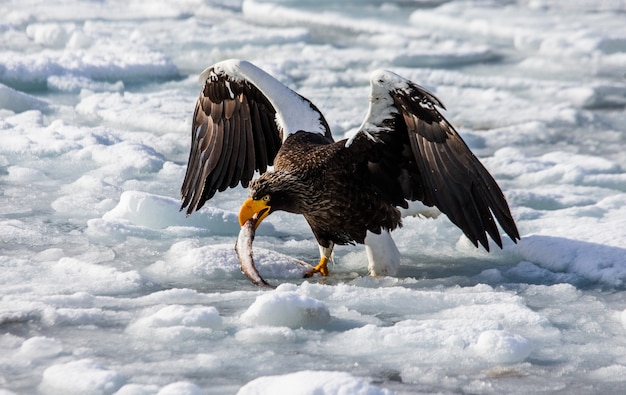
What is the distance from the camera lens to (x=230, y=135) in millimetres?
5211

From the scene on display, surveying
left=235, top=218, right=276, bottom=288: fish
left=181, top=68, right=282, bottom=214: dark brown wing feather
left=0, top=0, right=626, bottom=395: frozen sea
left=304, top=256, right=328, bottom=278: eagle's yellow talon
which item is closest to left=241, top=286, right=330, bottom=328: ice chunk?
left=0, top=0, right=626, bottom=395: frozen sea

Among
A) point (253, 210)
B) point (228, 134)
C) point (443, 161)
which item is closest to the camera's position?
point (443, 161)

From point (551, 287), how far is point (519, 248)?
59cm

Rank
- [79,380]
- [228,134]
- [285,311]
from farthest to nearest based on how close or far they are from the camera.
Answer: [228,134] < [285,311] < [79,380]

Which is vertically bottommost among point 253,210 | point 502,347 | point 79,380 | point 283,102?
point 79,380

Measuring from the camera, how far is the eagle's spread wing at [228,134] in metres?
5.09

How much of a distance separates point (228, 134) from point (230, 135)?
1 centimetres

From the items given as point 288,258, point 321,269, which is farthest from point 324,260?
point 288,258

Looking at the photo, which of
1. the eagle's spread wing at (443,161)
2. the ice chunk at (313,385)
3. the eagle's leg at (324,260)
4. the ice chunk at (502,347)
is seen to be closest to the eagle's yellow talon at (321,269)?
the eagle's leg at (324,260)

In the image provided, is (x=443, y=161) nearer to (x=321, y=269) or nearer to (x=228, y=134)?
(x=321, y=269)

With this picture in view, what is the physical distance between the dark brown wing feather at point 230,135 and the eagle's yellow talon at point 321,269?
0.72m

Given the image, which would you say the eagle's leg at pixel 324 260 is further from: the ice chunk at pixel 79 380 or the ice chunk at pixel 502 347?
the ice chunk at pixel 79 380

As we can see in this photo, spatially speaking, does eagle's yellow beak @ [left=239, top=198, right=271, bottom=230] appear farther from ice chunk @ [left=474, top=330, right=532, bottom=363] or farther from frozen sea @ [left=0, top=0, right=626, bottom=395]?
ice chunk @ [left=474, top=330, right=532, bottom=363]

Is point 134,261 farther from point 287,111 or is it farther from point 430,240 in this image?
point 430,240
